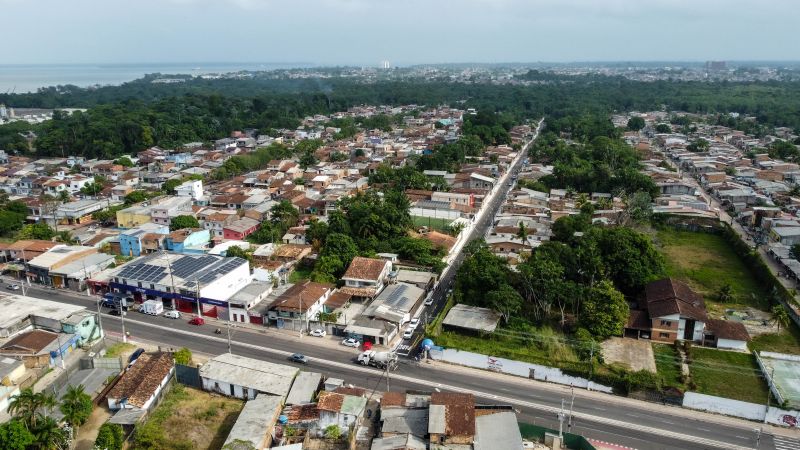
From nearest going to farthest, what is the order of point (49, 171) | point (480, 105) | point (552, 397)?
point (552, 397)
point (49, 171)
point (480, 105)

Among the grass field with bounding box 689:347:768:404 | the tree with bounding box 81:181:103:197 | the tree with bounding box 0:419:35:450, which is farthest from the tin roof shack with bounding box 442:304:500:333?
the tree with bounding box 81:181:103:197

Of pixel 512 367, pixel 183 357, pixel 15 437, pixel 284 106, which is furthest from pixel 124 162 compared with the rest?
pixel 512 367

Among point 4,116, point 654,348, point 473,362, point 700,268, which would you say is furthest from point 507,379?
point 4,116

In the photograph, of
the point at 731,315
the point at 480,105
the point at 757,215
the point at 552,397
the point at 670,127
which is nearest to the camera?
the point at 552,397

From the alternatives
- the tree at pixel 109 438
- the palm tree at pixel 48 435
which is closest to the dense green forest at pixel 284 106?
the palm tree at pixel 48 435

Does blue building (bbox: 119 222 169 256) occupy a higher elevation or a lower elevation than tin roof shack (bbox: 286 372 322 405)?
higher

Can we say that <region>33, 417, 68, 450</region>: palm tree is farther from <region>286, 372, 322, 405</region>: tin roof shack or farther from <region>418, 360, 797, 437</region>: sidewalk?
<region>418, 360, 797, 437</region>: sidewalk

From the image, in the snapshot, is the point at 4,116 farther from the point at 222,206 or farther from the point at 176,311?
the point at 176,311
